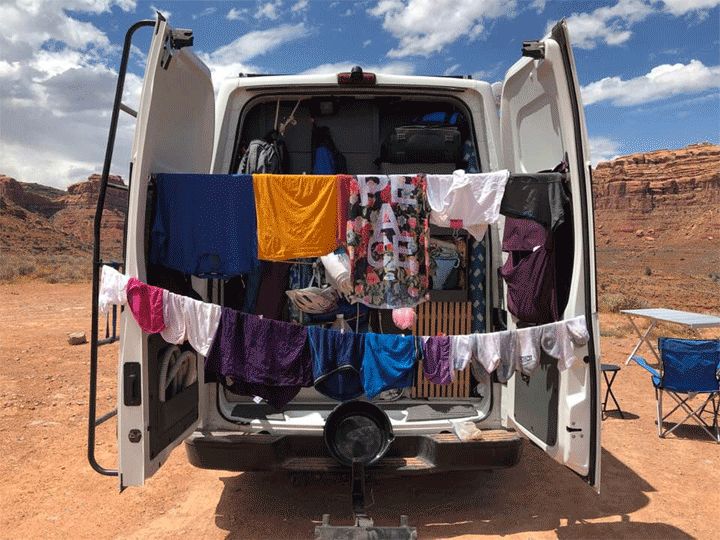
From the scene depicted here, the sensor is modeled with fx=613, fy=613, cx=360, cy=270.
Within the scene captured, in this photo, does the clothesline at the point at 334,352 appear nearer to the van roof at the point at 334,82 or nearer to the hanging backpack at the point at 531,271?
the hanging backpack at the point at 531,271

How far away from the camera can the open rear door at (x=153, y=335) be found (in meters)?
3.21

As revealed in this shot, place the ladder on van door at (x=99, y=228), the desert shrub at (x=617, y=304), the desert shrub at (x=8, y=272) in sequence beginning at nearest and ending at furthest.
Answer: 1. the ladder on van door at (x=99, y=228)
2. the desert shrub at (x=617, y=304)
3. the desert shrub at (x=8, y=272)

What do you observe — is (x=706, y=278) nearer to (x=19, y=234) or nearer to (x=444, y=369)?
(x=444, y=369)

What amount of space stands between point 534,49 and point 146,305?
258 centimetres

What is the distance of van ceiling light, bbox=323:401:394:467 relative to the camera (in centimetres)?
347

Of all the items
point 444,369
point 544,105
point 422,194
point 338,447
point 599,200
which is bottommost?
point 338,447

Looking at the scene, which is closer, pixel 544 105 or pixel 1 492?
pixel 544 105

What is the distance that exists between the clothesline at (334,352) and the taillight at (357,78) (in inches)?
67.5

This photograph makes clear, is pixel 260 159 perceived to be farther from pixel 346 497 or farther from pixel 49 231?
pixel 49 231

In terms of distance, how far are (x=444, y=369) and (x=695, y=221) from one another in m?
65.6

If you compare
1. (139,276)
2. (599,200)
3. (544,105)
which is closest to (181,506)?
(139,276)

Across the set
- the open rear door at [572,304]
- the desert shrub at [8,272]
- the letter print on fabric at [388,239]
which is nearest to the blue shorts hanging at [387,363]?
the letter print on fabric at [388,239]

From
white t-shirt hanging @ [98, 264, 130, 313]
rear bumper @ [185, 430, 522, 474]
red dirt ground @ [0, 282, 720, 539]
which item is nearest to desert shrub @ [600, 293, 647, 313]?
red dirt ground @ [0, 282, 720, 539]

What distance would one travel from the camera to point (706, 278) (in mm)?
29766
